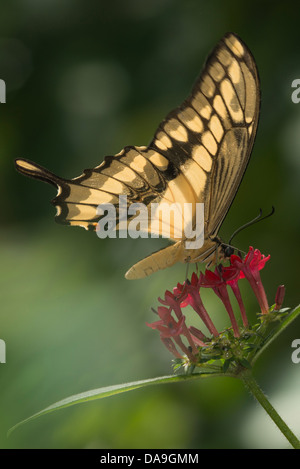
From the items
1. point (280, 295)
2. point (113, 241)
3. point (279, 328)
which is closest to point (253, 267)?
point (280, 295)

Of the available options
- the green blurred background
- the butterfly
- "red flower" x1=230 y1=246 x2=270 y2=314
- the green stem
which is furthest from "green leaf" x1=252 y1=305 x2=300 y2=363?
the green blurred background

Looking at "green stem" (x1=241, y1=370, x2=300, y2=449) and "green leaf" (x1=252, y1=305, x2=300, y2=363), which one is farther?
"green leaf" (x1=252, y1=305, x2=300, y2=363)

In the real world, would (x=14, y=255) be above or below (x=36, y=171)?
below

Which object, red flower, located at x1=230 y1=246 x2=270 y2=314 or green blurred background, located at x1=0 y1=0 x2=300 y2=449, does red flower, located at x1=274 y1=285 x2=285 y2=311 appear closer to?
red flower, located at x1=230 y1=246 x2=270 y2=314

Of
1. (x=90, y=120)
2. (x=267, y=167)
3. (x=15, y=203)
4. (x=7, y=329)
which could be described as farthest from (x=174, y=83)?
(x=7, y=329)

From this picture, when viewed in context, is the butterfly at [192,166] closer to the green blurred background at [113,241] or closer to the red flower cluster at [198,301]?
the red flower cluster at [198,301]

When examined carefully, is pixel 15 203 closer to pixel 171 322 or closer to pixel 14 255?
pixel 14 255
